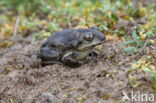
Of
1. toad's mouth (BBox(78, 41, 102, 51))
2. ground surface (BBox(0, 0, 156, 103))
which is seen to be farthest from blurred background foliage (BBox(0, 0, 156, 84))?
toad's mouth (BBox(78, 41, 102, 51))

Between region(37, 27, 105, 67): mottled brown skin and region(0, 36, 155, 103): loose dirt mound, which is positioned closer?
region(0, 36, 155, 103): loose dirt mound

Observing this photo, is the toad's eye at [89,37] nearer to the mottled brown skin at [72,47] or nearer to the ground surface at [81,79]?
the mottled brown skin at [72,47]

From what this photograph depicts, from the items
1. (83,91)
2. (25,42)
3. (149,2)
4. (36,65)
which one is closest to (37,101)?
(83,91)

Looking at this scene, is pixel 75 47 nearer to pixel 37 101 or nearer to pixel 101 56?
pixel 101 56

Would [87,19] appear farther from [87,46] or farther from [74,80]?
[74,80]

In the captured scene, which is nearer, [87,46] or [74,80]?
[74,80]

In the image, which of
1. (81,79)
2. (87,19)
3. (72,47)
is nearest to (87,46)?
(72,47)

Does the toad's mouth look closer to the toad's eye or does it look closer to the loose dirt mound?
the toad's eye
